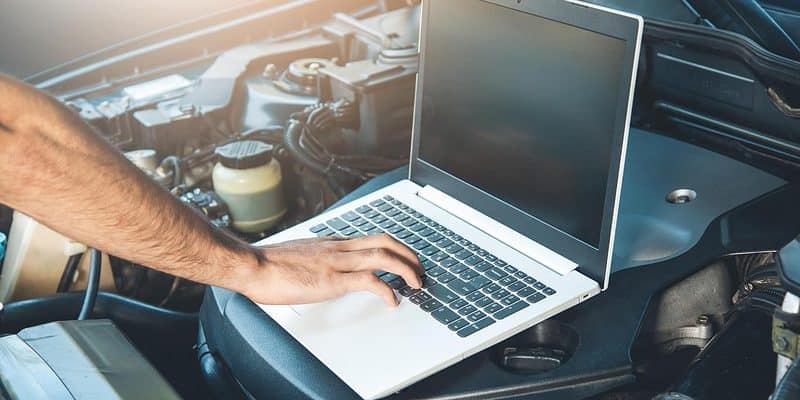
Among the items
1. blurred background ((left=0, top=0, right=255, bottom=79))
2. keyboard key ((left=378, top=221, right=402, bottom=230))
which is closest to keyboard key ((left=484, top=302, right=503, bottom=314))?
keyboard key ((left=378, top=221, right=402, bottom=230))

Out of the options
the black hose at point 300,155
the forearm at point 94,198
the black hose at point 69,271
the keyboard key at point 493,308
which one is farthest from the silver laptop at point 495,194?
the black hose at point 69,271

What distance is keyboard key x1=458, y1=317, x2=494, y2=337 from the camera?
0.85m

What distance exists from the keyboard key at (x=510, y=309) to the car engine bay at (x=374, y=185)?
0.12 ft

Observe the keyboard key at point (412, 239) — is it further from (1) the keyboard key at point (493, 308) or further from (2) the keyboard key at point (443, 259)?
(1) the keyboard key at point (493, 308)

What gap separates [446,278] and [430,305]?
0.06 metres

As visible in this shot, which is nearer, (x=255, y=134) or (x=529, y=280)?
(x=529, y=280)

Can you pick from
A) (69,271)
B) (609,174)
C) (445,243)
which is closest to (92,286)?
(69,271)

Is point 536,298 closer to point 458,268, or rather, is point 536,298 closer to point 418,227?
point 458,268

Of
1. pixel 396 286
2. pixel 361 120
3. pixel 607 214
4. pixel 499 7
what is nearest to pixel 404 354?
pixel 396 286

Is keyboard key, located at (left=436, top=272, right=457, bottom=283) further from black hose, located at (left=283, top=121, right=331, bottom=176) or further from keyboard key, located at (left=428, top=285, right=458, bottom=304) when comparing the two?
black hose, located at (left=283, top=121, right=331, bottom=176)

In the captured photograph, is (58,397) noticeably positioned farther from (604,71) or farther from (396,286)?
(604,71)

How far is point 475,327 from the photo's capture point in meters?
0.86

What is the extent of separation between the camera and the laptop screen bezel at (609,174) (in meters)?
0.81

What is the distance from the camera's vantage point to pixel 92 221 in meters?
0.80
